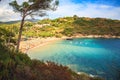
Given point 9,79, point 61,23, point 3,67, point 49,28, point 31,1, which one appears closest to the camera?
point 9,79

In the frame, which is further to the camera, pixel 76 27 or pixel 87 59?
pixel 76 27

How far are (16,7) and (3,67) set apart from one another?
18.4 m

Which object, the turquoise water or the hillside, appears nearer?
the turquoise water

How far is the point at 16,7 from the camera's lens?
25.3 m

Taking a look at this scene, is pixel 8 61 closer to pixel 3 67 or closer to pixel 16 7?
pixel 3 67

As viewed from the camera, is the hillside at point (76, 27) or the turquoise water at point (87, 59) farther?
the hillside at point (76, 27)

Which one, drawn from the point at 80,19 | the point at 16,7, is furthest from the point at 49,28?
the point at 16,7

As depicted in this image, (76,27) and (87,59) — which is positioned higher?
(87,59)

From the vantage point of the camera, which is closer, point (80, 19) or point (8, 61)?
point (8, 61)

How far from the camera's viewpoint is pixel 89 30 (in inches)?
5669

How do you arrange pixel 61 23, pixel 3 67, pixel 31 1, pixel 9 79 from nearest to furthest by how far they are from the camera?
pixel 9 79, pixel 3 67, pixel 31 1, pixel 61 23

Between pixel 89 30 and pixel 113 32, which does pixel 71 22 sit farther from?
pixel 113 32

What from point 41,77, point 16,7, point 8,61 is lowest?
point 41,77

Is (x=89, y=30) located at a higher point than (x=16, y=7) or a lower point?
lower
